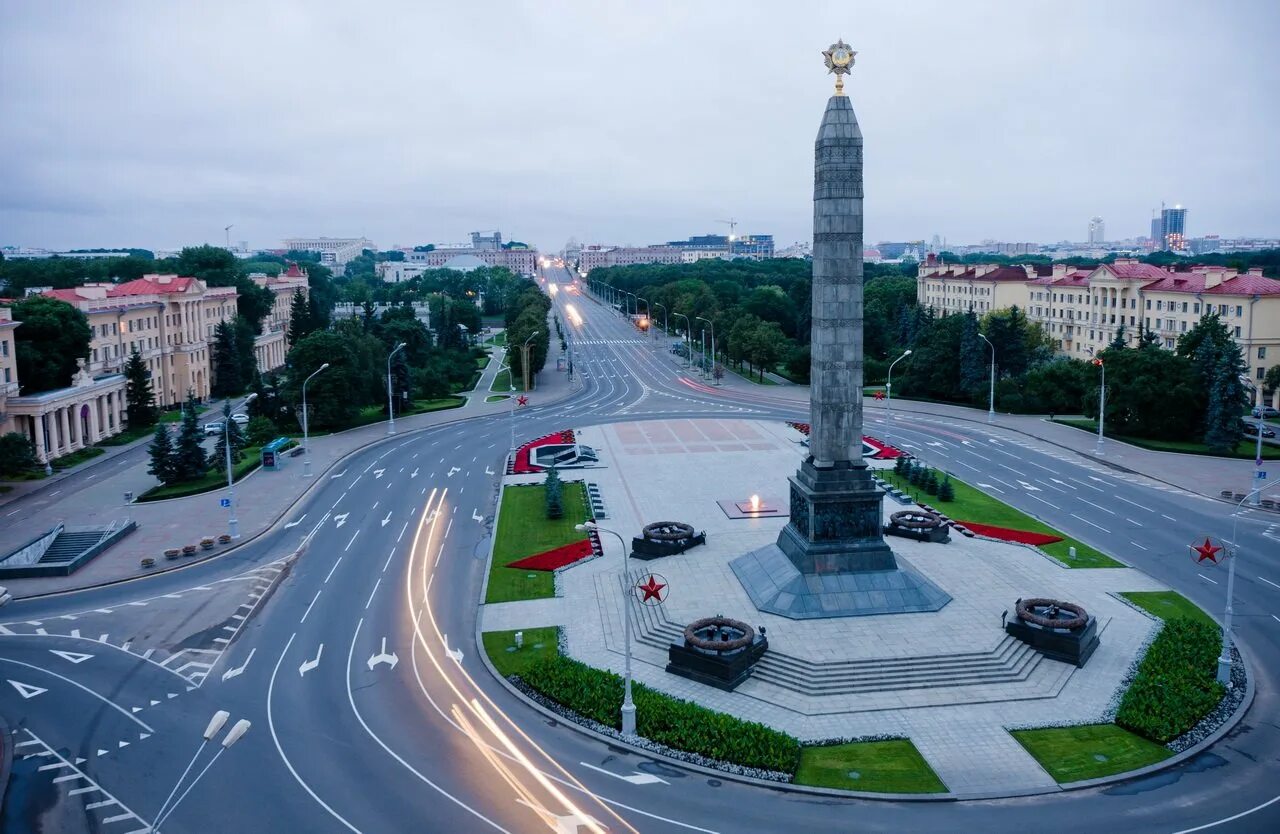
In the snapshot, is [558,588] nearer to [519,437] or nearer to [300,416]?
[519,437]

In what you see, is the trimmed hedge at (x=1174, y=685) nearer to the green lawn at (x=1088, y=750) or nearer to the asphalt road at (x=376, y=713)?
the green lawn at (x=1088, y=750)

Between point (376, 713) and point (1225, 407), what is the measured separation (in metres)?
58.6

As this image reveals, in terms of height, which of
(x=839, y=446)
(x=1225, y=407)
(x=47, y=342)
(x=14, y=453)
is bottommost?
(x=14, y=453)

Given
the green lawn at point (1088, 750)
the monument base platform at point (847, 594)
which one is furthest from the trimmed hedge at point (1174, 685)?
the monument base platform at point (847, 594)

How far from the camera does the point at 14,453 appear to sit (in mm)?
54281

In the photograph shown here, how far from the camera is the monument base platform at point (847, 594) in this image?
1304 inches

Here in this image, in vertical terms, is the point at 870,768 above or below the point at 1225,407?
below

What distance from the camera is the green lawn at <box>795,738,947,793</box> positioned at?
23.1m

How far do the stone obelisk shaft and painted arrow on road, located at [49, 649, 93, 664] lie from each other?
1053 inches

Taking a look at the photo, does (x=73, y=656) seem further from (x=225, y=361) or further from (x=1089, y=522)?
(x=225, y=361)

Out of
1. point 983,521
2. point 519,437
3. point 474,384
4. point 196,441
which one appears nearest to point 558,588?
point 983,521

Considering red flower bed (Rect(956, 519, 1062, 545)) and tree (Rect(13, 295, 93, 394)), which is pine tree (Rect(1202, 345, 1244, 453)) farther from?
tree (Rect(13, 295, 93, 394))

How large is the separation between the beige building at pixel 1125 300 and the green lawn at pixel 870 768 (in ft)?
226

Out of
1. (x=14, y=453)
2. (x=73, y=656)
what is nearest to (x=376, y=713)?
(x=73, y=656)
